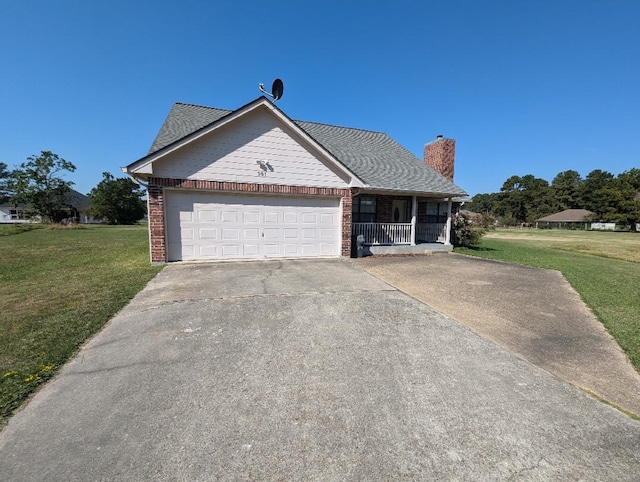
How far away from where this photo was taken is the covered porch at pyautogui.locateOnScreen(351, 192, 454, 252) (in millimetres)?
13242

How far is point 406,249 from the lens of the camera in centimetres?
1309

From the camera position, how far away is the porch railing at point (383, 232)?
512 inches

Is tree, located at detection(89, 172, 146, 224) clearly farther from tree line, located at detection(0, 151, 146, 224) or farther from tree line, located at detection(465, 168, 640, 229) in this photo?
tree line, located at detection(465, 168, 640, 229)

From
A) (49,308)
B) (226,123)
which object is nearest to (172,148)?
(226,123)

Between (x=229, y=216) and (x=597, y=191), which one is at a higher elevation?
(x=597, y=191)

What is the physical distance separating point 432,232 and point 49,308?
15011 millimetres

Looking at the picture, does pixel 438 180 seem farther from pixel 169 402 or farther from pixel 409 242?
pixel 169 402

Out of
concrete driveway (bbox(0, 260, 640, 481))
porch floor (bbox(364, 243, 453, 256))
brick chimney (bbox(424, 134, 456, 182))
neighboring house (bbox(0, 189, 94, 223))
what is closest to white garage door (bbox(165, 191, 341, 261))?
porch floor (bbox(364, 243, 453, 256))

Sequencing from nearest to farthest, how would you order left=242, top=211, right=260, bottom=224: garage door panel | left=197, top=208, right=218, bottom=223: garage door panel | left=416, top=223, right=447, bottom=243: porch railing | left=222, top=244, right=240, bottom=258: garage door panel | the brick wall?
the brick wall, left=197, top=208, right=218, bottom=223: garage door panel, left=222, top=244, right=240, bottom=258: garage door panel, left=242, top=211, right=260, bottom=224: garage door panel, left=416, top=223, right=447, bottom=243: porch railing

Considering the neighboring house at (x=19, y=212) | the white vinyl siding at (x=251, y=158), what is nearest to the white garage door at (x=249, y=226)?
the white vinyl siding at (x=251, y=158)

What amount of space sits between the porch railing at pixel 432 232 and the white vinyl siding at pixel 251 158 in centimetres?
662

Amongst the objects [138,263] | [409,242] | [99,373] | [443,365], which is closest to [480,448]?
[443,365]

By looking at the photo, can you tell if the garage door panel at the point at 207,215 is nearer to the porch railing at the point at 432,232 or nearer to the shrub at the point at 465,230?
the porch railing at the point at 432,232

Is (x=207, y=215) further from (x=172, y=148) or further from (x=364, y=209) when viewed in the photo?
(x=364, y=209)
